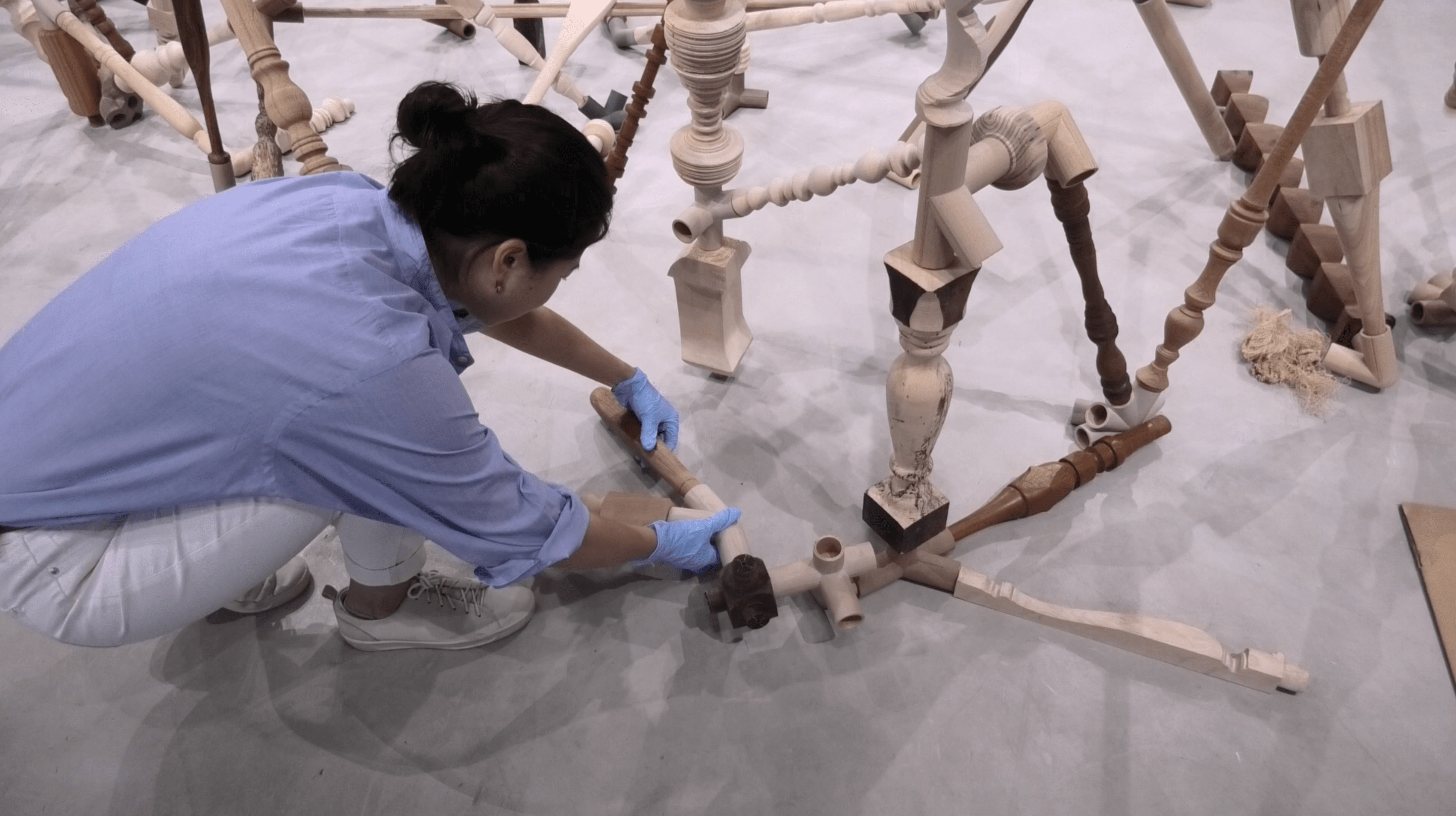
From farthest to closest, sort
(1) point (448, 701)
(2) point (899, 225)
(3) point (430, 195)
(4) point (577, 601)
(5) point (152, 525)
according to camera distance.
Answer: (2) point (899, 225) < (4) point (577, 601) < (1) point (448, 701) < (5) point (152, 525) < (3) point (430, 195)

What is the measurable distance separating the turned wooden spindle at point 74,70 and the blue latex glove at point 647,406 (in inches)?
94.1

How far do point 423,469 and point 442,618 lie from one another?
2.17ft

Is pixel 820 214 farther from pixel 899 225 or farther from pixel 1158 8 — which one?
pixel 1158 8

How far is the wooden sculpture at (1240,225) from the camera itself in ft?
5.39

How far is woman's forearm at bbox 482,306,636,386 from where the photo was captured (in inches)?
77.7

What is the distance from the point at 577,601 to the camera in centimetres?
198

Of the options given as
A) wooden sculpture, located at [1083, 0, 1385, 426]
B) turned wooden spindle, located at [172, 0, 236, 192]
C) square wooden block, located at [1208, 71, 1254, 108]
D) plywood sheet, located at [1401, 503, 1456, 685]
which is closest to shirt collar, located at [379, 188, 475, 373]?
turned wooden spindle, located at [172, 0, 236, 192]

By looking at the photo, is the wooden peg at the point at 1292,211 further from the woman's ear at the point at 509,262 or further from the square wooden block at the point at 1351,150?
the woman's ear at the point at 509,262

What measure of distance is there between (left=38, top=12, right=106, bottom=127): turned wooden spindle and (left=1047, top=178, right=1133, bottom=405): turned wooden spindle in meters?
3.14

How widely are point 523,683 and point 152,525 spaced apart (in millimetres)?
723

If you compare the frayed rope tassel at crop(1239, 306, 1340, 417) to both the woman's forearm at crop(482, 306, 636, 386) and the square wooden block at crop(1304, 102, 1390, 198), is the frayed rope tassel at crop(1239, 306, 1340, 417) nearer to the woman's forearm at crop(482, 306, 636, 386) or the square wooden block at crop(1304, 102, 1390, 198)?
the square wooden block at crop(1304, 102, 1390, 198)

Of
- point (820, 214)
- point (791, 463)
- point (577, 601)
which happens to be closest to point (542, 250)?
point (577, 601)

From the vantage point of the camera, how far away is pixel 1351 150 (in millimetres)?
1943

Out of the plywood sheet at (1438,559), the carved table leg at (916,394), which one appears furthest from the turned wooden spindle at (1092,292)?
the plywood sheet at (1438,559)
